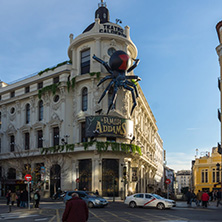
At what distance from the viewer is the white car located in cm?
Result: 2859

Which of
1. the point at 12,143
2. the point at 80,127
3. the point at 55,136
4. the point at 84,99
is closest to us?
the point at 80,127

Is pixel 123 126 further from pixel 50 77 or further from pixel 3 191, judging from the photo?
pixel 3 191

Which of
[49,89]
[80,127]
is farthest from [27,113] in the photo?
[80,127]

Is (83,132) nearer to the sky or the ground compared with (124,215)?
nearer to the sky

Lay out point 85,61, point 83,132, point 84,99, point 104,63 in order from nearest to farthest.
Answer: point 104,63
point 83,132
point 84,99
point 85,61

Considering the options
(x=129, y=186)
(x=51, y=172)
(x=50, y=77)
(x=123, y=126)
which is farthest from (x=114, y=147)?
(x=50, y=77)

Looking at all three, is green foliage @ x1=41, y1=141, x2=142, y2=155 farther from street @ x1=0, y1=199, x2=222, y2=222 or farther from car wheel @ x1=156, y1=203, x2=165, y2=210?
street @ x1=0, y1=199, x2=222, y2=222

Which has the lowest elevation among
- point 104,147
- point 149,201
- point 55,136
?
point 149,201

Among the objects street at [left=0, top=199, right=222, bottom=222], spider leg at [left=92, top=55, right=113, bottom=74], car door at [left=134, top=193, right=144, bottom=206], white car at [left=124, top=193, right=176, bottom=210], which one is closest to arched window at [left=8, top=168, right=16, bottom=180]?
spider leg at [left=92, top=55, right=113, bottom=74]

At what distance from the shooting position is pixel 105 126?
45188mm

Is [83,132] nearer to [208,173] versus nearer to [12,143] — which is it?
[12,143]

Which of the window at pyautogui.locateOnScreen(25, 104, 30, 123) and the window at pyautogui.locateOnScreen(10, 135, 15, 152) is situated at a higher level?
the window at pyautogui.locateOnScreen(25, 104, 30, 123)

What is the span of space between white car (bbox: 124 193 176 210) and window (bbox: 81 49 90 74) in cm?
2352

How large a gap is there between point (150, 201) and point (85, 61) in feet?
85.0
